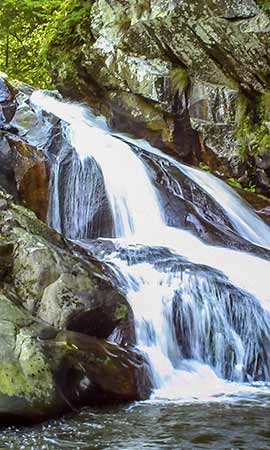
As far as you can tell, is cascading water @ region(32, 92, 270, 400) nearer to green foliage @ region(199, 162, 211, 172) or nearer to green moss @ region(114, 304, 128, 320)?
green moss @ region(114, 304, 128, 320)

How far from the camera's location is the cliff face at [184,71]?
37.7 ft

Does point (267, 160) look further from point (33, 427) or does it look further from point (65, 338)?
point (33, 427)

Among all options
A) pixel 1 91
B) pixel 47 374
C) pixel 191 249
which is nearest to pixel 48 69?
pixel 1 91

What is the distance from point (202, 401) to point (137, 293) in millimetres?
1855

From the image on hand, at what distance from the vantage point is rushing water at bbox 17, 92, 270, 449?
4977 millimetres

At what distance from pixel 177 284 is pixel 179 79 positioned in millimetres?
6616

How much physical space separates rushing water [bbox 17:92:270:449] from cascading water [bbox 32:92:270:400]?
13mm

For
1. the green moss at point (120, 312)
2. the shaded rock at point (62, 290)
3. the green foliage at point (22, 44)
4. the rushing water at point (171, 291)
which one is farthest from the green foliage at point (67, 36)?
the green moss at point (120, 312)

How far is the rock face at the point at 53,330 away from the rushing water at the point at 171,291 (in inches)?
10.0

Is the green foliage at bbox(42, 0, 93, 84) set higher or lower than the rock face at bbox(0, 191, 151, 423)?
higher

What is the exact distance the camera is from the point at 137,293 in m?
7.16

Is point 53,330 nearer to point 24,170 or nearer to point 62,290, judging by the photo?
point 62,290

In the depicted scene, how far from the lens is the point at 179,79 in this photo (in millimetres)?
12719

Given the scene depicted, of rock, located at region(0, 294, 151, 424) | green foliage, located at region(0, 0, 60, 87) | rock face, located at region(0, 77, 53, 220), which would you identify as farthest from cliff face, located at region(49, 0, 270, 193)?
rock, located at region(0, 294, 151, 424)
